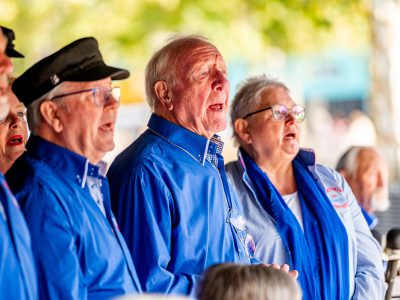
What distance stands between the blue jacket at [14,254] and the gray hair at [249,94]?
6.67 ft

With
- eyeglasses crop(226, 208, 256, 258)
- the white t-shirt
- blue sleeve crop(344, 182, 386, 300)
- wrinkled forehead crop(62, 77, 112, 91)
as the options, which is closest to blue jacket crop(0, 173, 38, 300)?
wrinkled forehead crop(62, 77, 112, 91)

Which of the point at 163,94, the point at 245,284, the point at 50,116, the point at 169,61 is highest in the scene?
the point at 169,61

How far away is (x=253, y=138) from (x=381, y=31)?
6.29m

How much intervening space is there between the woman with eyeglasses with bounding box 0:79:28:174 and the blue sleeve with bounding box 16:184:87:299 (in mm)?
1308

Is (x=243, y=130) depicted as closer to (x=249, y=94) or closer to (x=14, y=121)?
(x=249, y=94)

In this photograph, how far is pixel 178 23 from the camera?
14.7 metres

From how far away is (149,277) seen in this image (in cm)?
347

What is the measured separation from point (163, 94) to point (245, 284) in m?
1.64

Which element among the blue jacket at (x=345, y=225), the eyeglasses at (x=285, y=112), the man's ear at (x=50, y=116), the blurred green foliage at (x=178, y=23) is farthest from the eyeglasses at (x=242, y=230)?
the blurred green foliage at (x=178, y=23)

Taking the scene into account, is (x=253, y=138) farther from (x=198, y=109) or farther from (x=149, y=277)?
(x=149, y=277)

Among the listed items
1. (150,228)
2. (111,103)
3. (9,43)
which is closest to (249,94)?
(150,228)

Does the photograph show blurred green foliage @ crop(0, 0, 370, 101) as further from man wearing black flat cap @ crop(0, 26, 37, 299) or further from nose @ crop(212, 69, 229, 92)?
man wearing black flat cap @ crop(0, 26, 37, 299)

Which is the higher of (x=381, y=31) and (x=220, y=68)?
(x=381, y=31)

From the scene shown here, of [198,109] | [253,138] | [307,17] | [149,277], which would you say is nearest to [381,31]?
[307,17]
